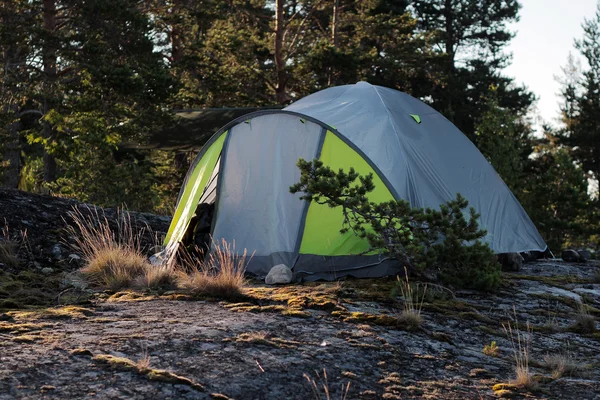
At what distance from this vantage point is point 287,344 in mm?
4828

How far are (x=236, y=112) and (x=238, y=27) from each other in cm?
1005

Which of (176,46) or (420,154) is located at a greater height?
(176,46)

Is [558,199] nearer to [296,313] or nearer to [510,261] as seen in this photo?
[510,261]

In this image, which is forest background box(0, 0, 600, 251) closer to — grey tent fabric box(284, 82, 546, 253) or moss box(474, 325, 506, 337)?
grey tent fabric box(284, 82, 546, 253)

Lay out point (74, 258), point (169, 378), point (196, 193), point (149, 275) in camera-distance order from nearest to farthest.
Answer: point (169, 378) < point (149, 275) < point (74, 258) < point (196, 193)

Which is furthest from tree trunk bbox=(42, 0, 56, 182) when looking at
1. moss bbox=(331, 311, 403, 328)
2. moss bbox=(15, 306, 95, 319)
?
moss bbox=(331, 311, 403, 328)

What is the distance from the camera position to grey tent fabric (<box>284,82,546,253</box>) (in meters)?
8.53

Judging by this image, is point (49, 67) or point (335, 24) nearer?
point (49, 67)

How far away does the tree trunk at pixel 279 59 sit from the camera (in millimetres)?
22156

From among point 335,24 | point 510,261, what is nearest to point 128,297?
point 510,261

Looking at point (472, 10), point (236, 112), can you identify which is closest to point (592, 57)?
point (472, 10)

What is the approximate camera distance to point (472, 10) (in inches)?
1278

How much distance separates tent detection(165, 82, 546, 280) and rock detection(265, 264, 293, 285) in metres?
0.21

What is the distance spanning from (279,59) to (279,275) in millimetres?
15734
